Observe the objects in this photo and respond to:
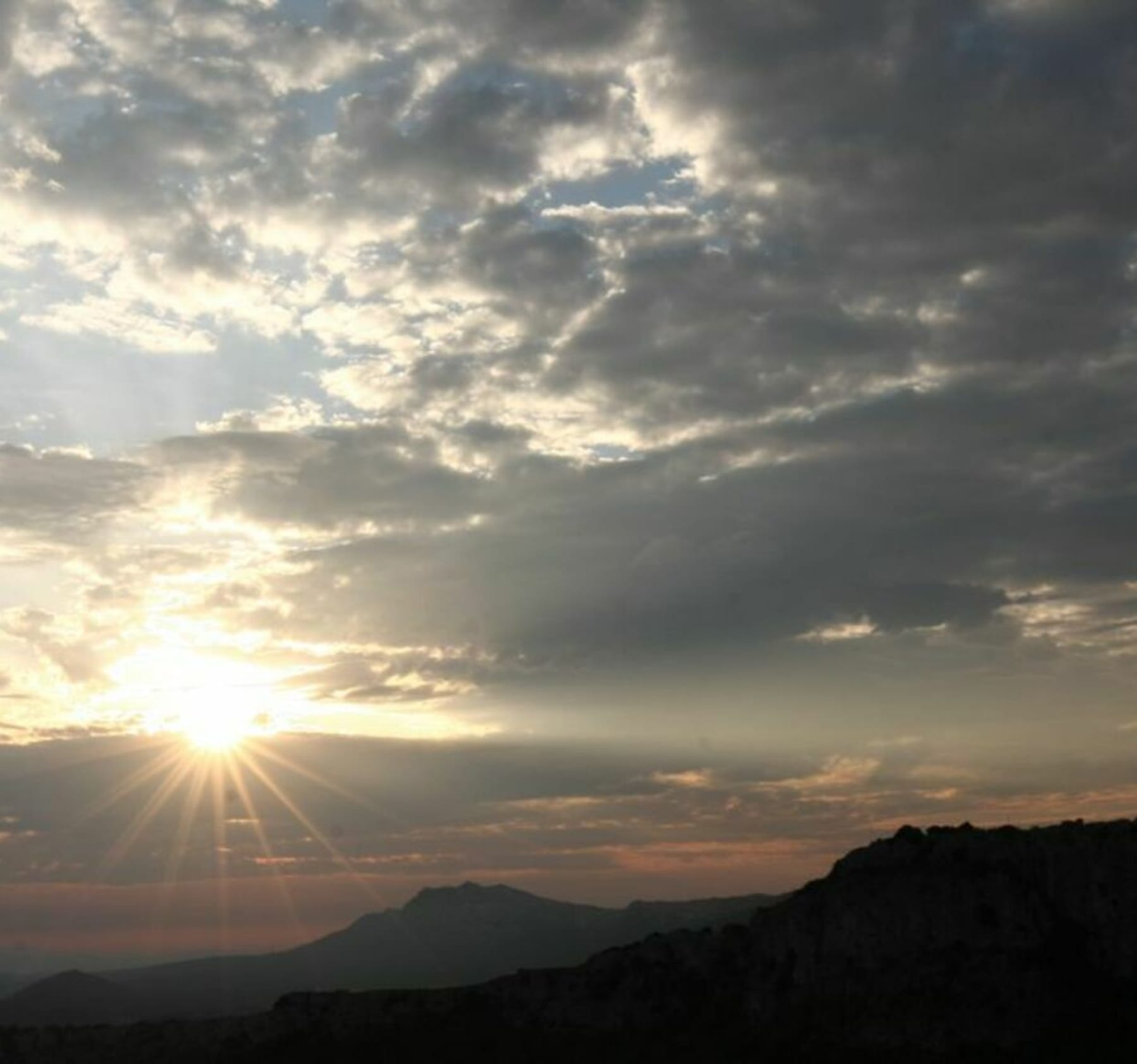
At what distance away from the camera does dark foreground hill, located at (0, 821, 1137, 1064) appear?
6171 inches

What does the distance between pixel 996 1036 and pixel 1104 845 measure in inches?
1267

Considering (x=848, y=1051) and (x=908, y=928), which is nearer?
(x=848, y=1051)

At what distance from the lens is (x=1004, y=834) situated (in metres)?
182

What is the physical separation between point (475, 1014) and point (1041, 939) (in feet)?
288

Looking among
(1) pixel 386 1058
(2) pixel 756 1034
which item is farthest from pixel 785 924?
(1) pixel 386 1058

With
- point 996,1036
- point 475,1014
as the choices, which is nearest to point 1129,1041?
point 996,1036

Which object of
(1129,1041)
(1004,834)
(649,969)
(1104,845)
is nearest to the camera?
(1129,1041)

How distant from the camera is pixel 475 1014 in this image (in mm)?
198125

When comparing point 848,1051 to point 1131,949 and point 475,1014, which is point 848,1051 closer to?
point 1131,949

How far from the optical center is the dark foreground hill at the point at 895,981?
514ft

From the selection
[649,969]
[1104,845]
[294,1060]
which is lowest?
[294,1060]

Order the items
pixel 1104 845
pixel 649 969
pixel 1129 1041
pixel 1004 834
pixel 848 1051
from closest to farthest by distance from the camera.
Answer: pixel 1129 1041 → pixel 848 1051 → pixel 1104 845 → pixel 1004 834 → pixel 649 969

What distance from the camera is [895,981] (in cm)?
16900

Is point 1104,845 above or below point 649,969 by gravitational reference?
above
